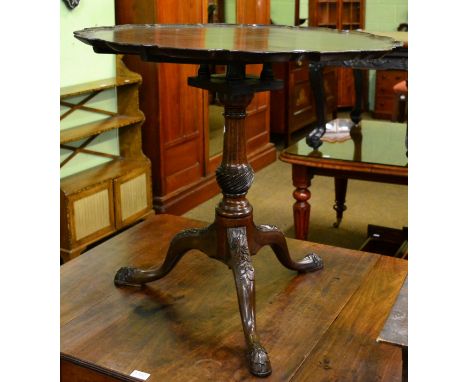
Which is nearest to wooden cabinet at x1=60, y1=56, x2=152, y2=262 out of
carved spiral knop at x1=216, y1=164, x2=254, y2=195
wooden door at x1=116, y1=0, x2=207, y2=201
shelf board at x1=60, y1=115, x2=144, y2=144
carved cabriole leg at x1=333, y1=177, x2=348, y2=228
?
shelf board at x1=60, y1=115, x2=144, y2=144

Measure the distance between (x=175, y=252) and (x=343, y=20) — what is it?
580 cm

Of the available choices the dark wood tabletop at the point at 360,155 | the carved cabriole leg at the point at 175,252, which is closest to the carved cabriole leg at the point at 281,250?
the carved cabriole leg at the point at 175,252

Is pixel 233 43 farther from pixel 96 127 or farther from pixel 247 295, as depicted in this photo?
pixel 96 127

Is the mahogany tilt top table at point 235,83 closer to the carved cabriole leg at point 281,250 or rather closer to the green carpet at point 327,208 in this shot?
the carved cabriole leg at point 281,250

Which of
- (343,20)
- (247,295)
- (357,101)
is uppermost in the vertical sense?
(343,20)

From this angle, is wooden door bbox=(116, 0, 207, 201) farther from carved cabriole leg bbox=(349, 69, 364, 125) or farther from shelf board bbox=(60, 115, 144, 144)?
carved cabriole leg bbox=(349, 69, 364, 125)

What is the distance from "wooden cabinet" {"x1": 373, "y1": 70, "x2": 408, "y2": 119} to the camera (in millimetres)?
6656

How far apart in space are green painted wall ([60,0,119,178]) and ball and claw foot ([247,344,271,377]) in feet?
6.76

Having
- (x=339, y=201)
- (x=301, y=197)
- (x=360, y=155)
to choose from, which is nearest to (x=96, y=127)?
(x=301, y=197)

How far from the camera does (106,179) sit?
3008 mm

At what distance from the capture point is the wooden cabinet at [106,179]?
2807 millimetres

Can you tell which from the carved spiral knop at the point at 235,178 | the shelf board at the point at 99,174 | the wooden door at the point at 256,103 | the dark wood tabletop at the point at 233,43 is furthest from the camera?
the wooden door at the point at 256,103
